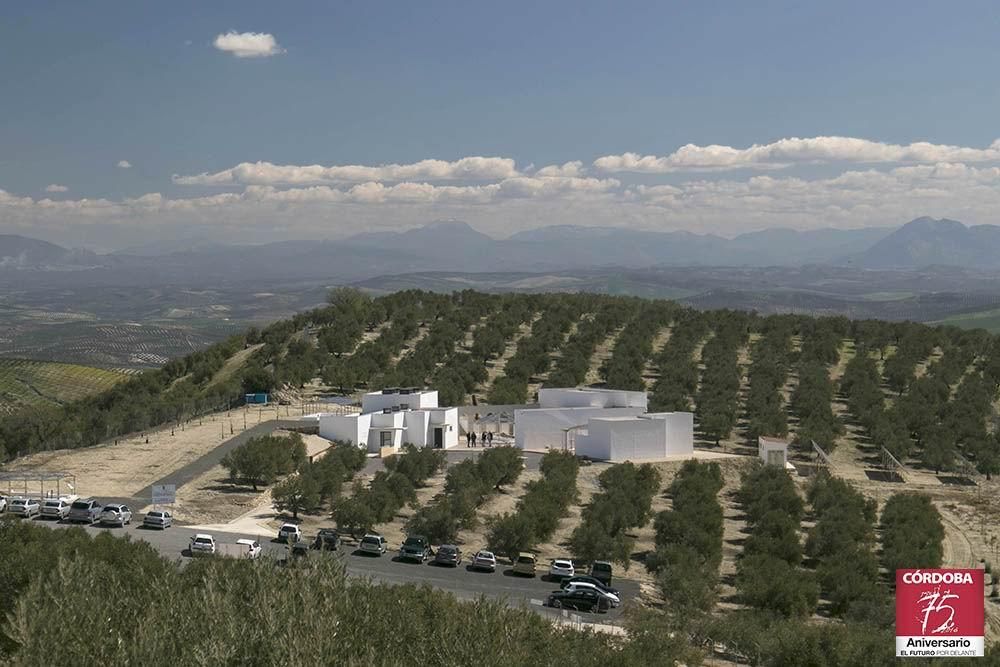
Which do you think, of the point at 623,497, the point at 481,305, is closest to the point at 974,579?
the point at 623,497

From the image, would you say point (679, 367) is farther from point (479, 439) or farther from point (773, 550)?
point (773, 550)

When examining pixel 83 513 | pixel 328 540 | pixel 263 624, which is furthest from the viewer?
pixel 83 513

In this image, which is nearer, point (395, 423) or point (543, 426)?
point (395, 423)

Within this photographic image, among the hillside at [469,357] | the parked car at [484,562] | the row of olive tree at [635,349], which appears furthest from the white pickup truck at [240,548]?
the row of olive tree at [635,349]

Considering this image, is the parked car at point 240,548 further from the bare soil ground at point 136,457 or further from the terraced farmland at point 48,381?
the terraced farmland at point 48,381

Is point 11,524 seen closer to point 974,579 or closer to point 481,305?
point 974,579

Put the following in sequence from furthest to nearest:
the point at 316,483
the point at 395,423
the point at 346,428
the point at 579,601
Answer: the point at 395,423, the point at 346,428, the point at 316,483, the point at 579,601

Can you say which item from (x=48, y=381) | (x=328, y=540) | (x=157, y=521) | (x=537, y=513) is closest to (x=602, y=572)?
(x=537, y=513)
